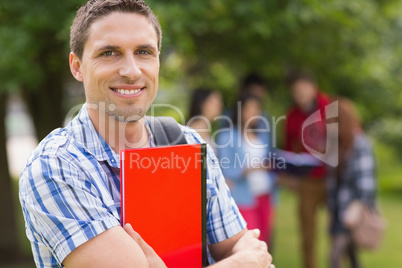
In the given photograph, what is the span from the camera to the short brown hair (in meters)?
1.67

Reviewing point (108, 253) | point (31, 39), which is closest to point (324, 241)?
point (31, 39)

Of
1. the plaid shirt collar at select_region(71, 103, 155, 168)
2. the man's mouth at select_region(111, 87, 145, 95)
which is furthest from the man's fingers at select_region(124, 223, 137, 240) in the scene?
the man's mouth at select_region(111, 87, 145, 95)

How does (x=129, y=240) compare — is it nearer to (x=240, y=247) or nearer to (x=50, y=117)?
(x=240, y=247)

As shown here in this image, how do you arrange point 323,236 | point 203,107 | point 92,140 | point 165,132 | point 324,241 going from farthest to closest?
point 323,236, point 324,241, point 203,107, point 165,132, point 92,140

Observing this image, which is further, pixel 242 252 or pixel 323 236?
pixel 323 236

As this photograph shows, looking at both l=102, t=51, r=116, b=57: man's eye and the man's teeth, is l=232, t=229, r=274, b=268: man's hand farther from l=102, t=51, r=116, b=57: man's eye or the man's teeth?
l=102, t=51, r=116, b=57: man's eye

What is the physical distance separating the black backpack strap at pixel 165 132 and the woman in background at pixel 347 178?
3.17 meters

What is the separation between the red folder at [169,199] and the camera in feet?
5.15

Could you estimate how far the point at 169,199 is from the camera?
169 centimetres

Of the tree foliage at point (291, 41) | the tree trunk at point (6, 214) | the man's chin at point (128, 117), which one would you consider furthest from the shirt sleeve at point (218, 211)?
the tree trunk at point (6, 214)

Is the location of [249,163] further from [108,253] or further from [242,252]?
[108,253]

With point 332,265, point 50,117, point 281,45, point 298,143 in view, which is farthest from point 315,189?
point 50,117

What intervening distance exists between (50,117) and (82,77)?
5.42 m

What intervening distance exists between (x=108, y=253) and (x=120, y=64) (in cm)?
61
